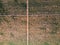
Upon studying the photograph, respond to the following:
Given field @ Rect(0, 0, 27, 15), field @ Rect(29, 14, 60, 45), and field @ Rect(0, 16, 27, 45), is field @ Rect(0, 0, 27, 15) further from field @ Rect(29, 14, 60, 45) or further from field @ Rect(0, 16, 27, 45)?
field @ Rect(29, 14, 60, 45)

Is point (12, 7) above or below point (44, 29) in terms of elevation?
above

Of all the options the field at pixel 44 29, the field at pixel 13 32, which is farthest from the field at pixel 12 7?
the field at pixel 44 29

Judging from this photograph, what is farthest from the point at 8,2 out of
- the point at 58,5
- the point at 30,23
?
the point at 58,5

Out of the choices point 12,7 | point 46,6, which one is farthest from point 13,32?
point 46,6

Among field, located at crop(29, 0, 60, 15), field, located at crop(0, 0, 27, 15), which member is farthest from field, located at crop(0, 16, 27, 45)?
field, located at crop(29, 0, 60, 15)

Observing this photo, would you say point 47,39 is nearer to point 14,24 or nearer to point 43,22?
point 43,22

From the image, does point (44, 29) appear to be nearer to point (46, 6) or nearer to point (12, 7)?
point (46, 6)

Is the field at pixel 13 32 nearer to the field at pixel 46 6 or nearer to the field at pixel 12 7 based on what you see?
the field at pixel 12 7

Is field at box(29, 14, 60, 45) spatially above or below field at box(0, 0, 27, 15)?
below

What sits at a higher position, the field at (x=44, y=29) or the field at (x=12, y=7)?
the field at (x=12, y=7)

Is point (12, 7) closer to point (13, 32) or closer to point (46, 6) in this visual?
point (13, 32)

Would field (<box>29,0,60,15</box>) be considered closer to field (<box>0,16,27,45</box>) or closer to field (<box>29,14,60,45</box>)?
field (<box>29,14,60,45</box>)
